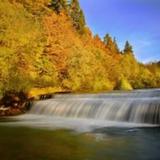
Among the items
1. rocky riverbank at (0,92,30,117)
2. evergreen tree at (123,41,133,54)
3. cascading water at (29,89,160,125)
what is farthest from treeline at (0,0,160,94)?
evergreen tree at (123,41,133,54)

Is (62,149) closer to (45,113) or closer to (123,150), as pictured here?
(123,150)

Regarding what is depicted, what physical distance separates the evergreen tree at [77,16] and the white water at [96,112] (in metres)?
30.9

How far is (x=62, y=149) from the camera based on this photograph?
13297 mm

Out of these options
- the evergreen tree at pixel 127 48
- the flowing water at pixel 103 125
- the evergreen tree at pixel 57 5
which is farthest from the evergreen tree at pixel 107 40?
the flowing water at pixel 103 125

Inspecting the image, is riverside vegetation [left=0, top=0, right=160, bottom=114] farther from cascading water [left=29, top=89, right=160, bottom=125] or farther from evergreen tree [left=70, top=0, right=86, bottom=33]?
cascading water [left=29, top=89, right=160, bottom=125]

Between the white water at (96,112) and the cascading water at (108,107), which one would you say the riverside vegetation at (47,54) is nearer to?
the cascading water at (108,107)

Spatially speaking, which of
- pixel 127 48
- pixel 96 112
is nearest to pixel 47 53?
pixel 96 112

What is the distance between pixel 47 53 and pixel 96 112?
1836 cm

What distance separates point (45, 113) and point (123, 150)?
49.8ft

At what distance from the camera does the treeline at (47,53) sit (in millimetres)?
30422

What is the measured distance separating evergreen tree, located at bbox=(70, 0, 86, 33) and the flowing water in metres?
30.5

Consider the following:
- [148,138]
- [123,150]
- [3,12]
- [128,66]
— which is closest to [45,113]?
[3,12]

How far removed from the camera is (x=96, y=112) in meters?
23.8

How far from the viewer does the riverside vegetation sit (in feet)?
99.8
